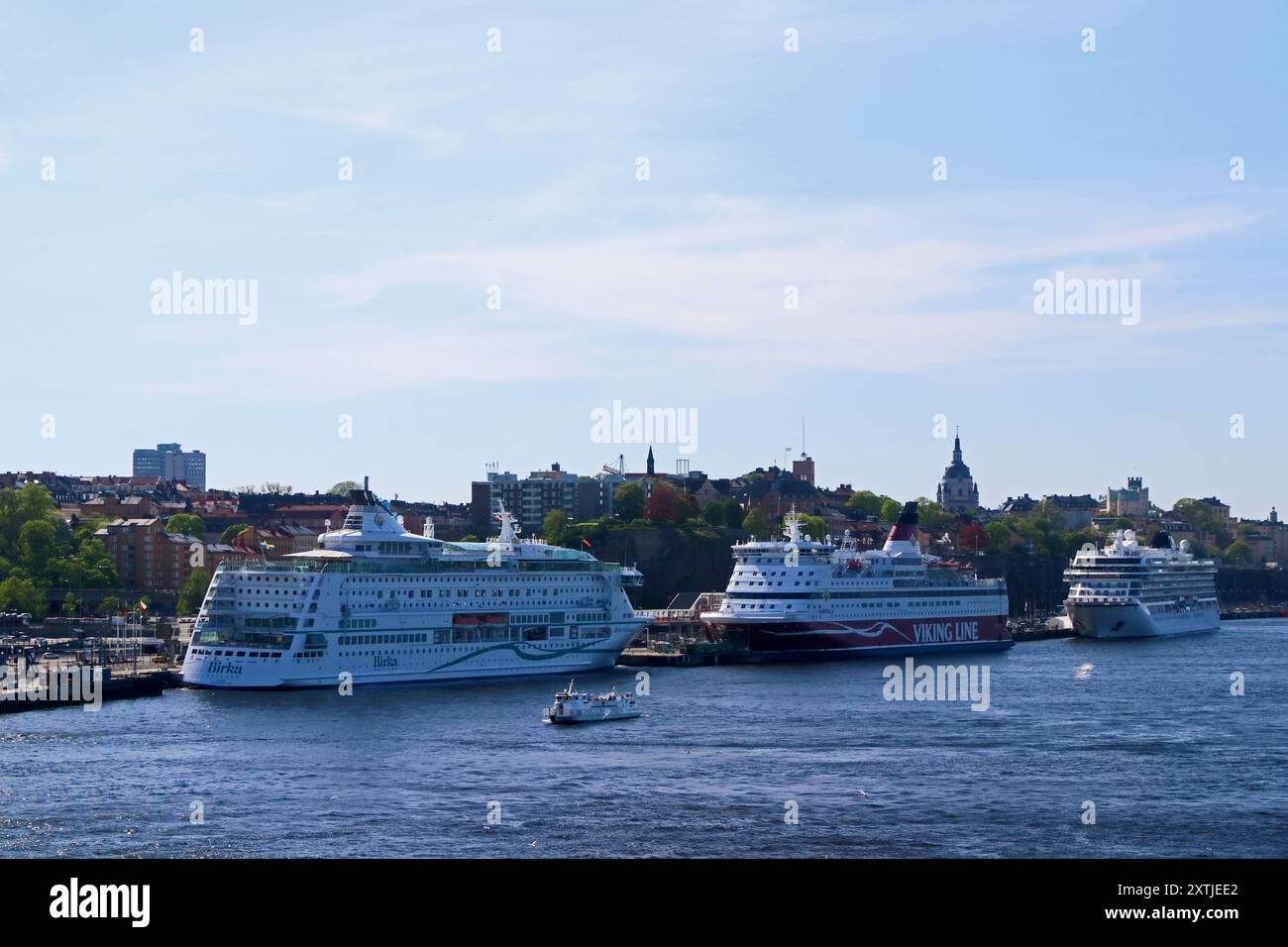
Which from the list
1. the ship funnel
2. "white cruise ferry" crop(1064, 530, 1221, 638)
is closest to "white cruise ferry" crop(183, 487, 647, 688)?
the ship funnel

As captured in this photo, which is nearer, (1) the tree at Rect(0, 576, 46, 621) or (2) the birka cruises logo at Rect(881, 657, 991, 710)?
(2) the birka cruises logo at Rect(881, 657, 991, 710)

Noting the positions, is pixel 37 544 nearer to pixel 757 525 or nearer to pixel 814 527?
pixel 757 525

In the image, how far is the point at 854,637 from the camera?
246ft

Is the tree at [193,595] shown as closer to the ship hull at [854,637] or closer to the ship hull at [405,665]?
the ship hull at [405,665]

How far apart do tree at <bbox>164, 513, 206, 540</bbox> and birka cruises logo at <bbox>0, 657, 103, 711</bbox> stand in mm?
50445

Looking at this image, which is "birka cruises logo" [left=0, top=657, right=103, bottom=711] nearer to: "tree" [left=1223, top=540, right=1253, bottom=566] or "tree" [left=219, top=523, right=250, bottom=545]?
"tree" [left=219, top=523, right=250, bottom=545]

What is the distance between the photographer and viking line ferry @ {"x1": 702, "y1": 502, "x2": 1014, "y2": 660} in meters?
72.6

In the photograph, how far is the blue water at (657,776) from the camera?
2827cm

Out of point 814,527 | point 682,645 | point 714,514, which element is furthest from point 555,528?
point 682,645

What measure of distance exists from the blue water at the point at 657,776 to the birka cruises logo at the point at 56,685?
2.19 metres
